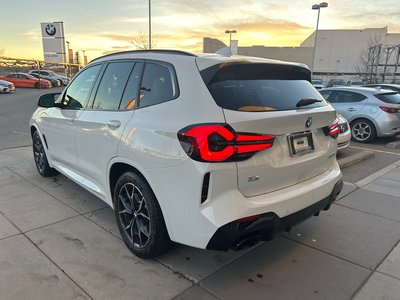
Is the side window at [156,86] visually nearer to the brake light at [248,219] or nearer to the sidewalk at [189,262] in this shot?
the brake light at [248,219]

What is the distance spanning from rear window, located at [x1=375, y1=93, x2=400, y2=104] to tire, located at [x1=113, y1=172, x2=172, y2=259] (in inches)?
326

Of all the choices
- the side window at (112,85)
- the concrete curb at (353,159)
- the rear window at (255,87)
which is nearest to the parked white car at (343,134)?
the concrete curb at (353,159)

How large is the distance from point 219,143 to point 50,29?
4590 centimetres

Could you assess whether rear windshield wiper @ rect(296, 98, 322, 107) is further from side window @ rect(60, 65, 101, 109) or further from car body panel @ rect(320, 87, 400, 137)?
car body panel @ rect(320, 87, 400, 137)

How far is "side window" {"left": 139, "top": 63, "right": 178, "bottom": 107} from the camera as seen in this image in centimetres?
264

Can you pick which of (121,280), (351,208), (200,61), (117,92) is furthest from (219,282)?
(351,208)

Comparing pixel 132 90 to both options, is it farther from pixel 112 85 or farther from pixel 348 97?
pixel 348 97

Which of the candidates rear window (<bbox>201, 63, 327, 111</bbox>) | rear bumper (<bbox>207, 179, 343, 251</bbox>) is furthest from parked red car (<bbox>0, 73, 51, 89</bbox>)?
rear bumper (<bbox>207, 179, 343, 251</bbox>)

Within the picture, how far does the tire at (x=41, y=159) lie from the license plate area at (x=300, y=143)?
3.90 metres

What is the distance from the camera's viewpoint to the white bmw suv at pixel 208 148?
2240mm

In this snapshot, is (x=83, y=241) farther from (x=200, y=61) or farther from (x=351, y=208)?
(x=351, y=208)

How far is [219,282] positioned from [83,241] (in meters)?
1.46

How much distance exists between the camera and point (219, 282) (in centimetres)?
267

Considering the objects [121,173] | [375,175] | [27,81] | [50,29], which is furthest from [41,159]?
[50,29]
